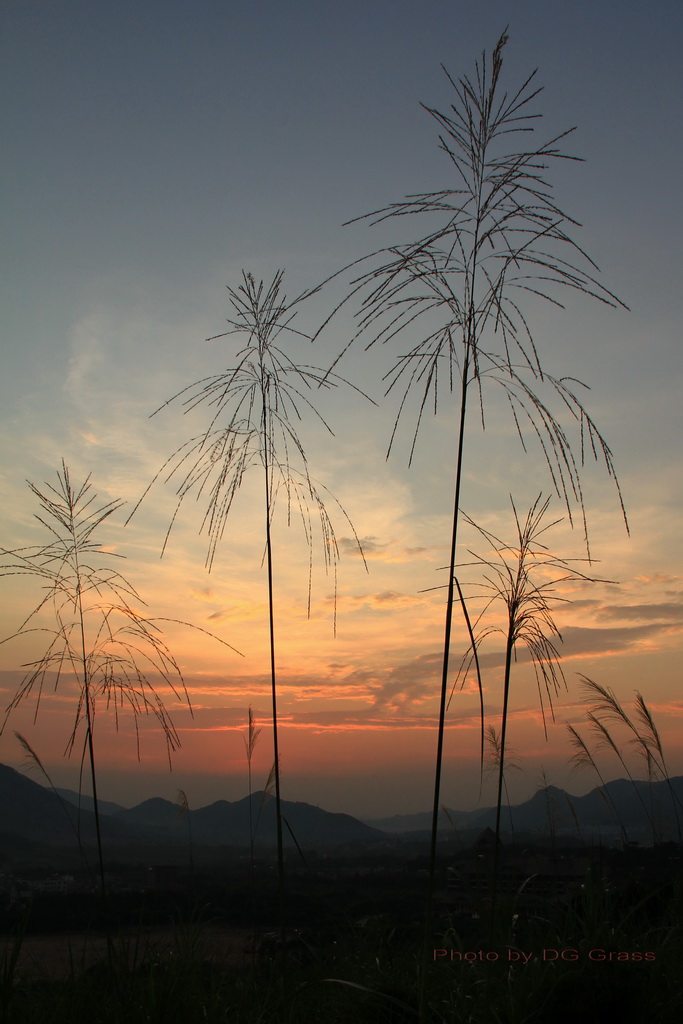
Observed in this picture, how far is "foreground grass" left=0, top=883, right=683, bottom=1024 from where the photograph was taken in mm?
3467

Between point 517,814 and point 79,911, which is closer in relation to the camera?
point 79,911

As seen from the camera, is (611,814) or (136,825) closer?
(611,814)

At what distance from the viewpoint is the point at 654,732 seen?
6.32 metres

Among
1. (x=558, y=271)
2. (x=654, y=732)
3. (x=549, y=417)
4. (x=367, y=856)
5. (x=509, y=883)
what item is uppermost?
(x=558, y=271)

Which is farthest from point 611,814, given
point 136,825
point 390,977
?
point 136,825

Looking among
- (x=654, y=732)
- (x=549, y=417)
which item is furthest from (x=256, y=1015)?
(x=654, y=732)

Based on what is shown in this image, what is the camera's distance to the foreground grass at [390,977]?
3.47m

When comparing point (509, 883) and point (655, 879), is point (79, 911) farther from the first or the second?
point (655, 879)

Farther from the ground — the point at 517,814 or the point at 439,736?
the point at 439,736

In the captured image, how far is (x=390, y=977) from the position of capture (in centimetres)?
422

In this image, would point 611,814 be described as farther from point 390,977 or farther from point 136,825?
point 136,825

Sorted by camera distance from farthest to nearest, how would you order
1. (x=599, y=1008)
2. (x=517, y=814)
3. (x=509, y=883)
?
(x=517, y=814)
(x=509, y=883)
(x=599, y=1008)

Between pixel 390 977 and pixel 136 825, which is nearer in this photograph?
pixel 390 977

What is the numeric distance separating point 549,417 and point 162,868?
18.7 feet
